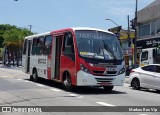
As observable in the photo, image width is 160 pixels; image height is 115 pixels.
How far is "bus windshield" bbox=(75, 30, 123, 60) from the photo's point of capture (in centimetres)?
1614

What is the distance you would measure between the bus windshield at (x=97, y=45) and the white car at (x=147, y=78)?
116 inches

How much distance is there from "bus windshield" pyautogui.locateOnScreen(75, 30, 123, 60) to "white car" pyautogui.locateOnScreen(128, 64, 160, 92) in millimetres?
2945

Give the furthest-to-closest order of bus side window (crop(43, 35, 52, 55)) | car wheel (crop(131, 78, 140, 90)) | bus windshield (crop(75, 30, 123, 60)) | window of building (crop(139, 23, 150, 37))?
window of building (crop(139, 23, 150, 37)), car wheel (crop(131, 78, 140, 90)), bus side window (crop(43, 35, 52, 55)), bus windshield (crop(75, 30, 123, 60))

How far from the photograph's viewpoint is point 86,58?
52.2 feet

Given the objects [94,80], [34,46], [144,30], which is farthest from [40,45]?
[144,30]

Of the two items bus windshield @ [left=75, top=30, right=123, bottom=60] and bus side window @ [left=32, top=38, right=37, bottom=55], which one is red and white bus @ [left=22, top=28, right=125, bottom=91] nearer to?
bus windshield @ [left=75, top=30, right=123, bottom=60]

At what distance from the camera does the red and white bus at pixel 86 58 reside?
15.9 m

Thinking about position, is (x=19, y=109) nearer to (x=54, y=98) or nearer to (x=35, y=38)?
(x=54, y=98)

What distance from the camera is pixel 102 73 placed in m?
16.1

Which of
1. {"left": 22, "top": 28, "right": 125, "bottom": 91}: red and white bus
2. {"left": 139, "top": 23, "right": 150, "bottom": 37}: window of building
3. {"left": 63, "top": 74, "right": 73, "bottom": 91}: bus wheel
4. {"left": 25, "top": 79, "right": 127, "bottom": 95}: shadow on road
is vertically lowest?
{"left": 25, "top": 79, "right": 127, "bottom": 95}: shadow on road

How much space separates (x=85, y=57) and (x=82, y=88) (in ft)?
10.6

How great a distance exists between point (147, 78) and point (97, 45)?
14.0 ft

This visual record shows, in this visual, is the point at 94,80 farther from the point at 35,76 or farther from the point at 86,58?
the point at 35,76

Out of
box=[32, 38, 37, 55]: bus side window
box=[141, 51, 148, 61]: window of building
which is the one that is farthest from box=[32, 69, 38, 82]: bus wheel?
box=[141, 51, 148, 61]: window of building
